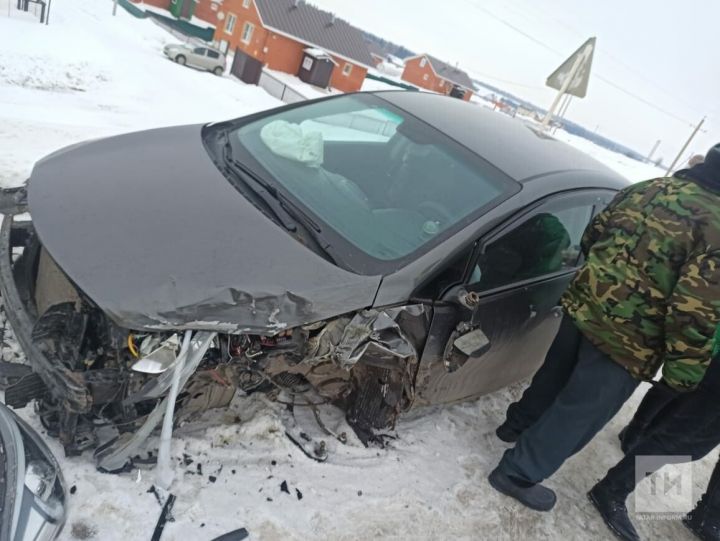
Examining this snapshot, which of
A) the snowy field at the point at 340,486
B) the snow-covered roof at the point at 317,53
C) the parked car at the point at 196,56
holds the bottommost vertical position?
the parked car at the point at 196,56

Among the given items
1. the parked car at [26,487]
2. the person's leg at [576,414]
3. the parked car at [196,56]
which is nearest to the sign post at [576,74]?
the parked car at [196,56]

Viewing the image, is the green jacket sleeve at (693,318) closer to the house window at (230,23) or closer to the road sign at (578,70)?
the road sign at (578,70)

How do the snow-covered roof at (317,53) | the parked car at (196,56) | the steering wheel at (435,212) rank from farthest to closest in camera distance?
the snow-covered roof at (317,53) < the parked car at (196,56) < the steering wheel at (435,212)

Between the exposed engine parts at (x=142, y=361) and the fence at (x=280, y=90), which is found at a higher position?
the exposed engine parts at (x=142, y=361)

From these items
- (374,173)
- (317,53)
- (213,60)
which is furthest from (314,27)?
(374,173)

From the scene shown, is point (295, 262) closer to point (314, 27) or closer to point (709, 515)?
point (709, 515)

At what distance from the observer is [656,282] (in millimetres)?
2129

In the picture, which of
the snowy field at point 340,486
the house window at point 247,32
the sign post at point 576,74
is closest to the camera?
the snowy field at point 340,486

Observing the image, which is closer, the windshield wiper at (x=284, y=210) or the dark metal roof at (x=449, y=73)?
the windshield wiper at (x=284, y=210)

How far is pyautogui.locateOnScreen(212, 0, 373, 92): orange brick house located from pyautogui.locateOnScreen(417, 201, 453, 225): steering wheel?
32528 mm

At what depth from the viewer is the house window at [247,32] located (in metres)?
32.4

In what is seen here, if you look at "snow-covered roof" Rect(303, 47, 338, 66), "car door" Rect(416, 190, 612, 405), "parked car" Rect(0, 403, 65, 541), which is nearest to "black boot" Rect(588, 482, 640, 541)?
"car door" Rect(416, 190, 612, 405)

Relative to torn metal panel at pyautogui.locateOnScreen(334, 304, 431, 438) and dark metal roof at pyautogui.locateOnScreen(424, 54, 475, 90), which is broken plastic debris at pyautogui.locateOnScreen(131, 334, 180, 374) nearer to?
torn metal panel at pyautogui.locateOnScreen(334, 304, 431, 438)

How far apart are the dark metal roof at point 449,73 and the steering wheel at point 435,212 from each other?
49.6 metres
